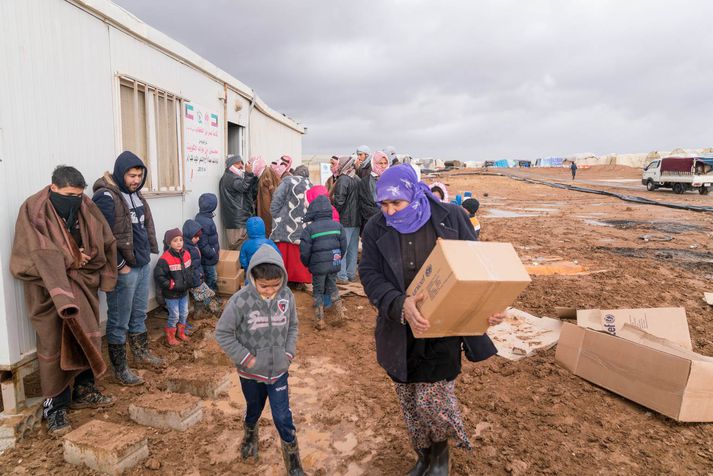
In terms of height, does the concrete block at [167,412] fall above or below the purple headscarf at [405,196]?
below

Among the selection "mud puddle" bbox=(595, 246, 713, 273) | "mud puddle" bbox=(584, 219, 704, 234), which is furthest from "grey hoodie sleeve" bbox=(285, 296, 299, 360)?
"mud puddle" bbox=(584, 219, 704, 234)

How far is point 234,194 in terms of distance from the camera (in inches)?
290

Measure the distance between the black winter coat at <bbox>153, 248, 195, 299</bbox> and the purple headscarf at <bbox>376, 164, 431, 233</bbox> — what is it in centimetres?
304

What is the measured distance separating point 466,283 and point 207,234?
4502mm

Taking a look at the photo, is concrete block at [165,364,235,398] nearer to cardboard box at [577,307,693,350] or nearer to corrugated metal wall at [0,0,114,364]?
corrugated metal wall at [0,0,114,364]

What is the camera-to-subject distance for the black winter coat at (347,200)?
7234mm

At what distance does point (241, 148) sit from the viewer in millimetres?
8914

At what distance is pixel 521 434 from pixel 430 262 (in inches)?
75.9

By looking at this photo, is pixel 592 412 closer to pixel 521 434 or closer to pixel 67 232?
pixel 521 434

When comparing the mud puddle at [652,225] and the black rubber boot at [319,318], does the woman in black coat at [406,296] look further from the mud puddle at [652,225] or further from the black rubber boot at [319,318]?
the mud puddle at [652,225]

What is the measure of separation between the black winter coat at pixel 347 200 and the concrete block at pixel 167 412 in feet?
13.8

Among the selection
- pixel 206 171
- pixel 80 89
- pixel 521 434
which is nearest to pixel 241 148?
pixel 206 171

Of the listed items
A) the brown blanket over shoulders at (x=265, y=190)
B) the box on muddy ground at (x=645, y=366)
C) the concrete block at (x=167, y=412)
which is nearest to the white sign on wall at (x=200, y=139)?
the brown blanket over shoulders at (x=265, y=190)

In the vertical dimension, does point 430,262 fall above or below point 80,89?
below
